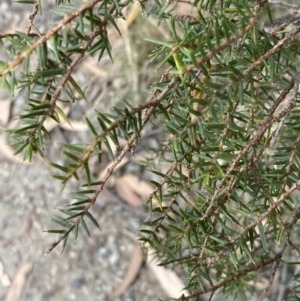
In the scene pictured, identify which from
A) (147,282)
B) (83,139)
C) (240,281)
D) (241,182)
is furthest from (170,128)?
(83,139)

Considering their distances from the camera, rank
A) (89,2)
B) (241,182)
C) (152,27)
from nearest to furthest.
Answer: (89,2)
(241,182)
(152,27)

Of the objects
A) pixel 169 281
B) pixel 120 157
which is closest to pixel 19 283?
pixel 169 281

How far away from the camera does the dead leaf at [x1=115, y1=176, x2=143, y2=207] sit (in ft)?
4.83

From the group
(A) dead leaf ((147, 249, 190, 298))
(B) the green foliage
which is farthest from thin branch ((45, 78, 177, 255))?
(A) dead leaf ((147, 249, 190, 298))

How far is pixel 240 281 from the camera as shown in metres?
0.64

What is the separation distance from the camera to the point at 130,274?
142cm

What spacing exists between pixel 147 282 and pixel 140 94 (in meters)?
0.53

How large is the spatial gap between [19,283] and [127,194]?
37cm

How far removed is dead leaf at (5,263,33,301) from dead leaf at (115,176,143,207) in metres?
0.31

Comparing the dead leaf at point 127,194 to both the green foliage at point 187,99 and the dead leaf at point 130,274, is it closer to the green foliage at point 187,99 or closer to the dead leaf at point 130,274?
the dead leaf at point 130,274

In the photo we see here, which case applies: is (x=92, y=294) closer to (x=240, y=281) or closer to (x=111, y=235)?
(x=111, y=235)

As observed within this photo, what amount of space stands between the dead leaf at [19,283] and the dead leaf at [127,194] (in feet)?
1.03

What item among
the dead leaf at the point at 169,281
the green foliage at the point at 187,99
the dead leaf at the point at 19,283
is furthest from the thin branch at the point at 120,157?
the dead leaf at the point at 19,283

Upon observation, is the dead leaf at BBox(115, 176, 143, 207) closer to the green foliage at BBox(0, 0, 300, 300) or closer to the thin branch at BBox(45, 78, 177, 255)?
the green foliage at BBox(0, 0, 300, 300)
